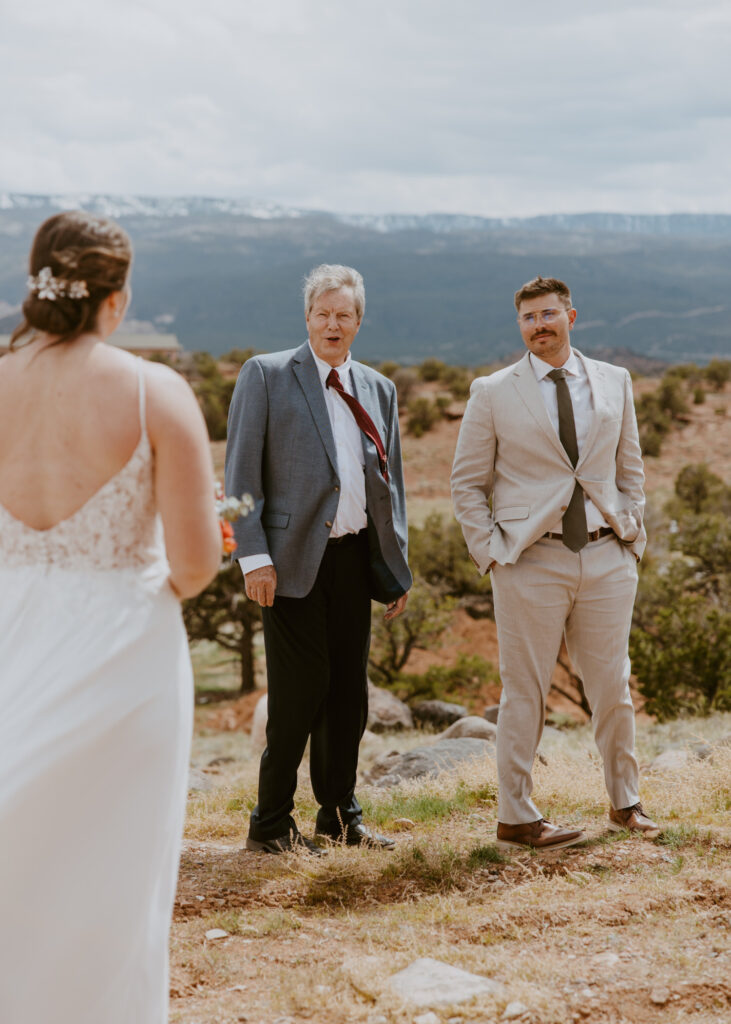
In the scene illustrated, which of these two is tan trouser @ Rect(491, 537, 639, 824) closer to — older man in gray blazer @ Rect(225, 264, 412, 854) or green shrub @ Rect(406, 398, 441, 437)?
older man in gray blazer @ Rect(225, 264, 412, 854)

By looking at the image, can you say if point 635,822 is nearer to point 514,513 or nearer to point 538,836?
point 538,836

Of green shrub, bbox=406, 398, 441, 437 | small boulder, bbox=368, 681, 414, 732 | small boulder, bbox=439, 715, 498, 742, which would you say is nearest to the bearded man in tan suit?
small boulder, bbox=439, 715, 498, 742

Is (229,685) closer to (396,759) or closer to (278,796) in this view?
(396,759)

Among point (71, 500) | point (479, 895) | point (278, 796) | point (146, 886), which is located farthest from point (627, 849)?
point (71, 500)

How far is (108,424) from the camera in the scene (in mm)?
2434

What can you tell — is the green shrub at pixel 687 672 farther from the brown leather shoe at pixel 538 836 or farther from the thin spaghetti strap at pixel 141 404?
the thin spaghetti strap at pixel 141 404

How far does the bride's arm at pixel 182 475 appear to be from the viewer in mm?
2451

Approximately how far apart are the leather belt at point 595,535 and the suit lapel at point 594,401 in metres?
0.31

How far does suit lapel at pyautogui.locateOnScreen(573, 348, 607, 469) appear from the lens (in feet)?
15.2

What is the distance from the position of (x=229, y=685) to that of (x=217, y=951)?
1604cm

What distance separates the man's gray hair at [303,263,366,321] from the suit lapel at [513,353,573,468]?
772 mm

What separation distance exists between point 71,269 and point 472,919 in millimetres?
2778

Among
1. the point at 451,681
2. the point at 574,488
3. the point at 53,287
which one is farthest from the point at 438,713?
the point at 53,287

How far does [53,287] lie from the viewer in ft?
8.09
